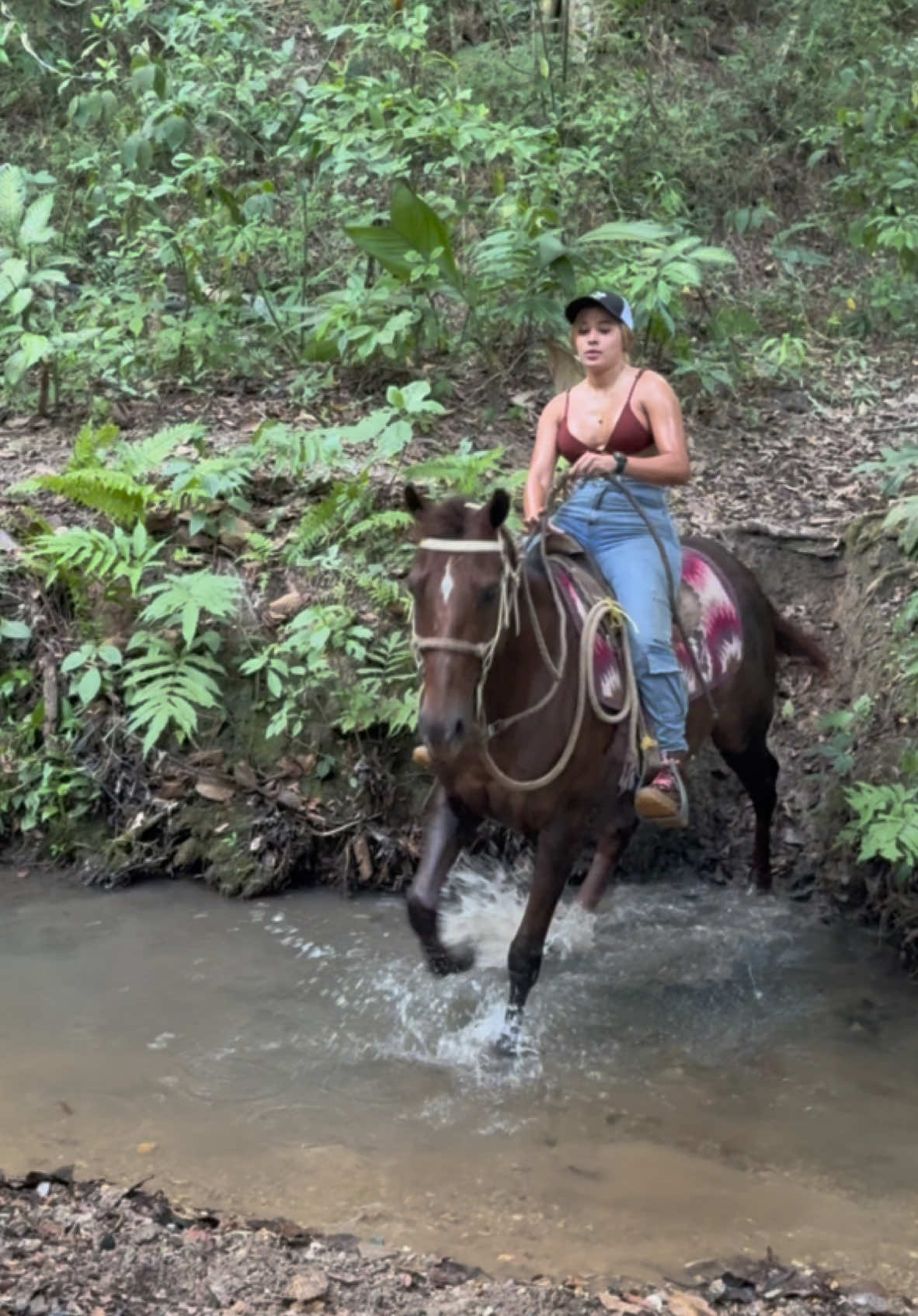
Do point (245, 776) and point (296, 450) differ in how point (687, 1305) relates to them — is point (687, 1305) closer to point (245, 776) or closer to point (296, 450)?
point (245, 776)

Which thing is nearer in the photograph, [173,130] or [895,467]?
[895,467]

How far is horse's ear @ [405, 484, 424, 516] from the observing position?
480 cm

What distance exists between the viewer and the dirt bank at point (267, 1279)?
11.9 ft

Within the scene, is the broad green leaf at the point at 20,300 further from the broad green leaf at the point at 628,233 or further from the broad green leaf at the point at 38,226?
the broad green leaf at the point at 628,233

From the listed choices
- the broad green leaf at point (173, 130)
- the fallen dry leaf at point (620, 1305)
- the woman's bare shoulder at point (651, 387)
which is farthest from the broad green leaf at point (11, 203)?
the fallen dry leaf at point (620, 1305)

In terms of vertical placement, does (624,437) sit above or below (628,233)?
below

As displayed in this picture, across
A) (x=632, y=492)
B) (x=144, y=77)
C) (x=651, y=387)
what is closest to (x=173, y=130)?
(x=144, y=77)

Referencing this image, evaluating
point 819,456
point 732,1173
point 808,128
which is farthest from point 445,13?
point 732,1173

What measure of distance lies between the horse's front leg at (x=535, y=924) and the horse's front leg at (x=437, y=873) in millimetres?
274

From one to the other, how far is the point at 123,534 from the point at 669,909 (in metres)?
3.70

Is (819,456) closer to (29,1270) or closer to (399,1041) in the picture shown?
(399,1041)

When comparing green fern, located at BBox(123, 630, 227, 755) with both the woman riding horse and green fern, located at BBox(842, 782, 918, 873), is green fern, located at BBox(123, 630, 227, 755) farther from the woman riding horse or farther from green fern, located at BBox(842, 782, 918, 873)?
green fern, located at BBox(842, 782, 918, 873)

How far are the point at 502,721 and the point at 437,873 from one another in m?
0.73

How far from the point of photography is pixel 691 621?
251 inches
